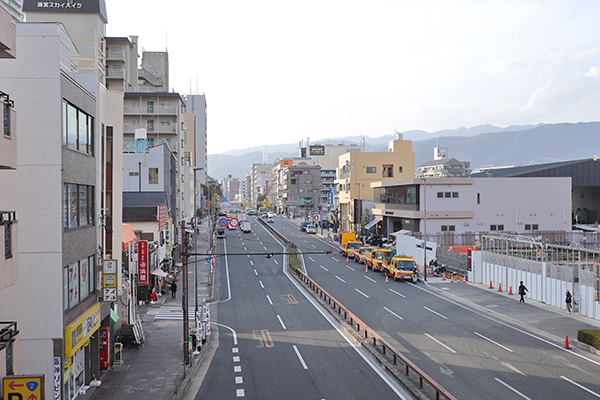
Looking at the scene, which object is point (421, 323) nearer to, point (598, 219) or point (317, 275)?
point (317, 275)

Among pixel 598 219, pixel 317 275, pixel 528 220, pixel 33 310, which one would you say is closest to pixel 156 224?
pixel 317 275

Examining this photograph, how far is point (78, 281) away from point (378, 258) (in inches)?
1383

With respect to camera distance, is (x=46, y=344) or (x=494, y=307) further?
(x=494, y=307)

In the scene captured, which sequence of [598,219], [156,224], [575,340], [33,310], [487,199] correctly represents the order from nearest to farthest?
[33,310]
[575,340]
[156,224]
[487,199]
[598,219]

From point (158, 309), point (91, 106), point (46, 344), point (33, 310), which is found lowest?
point (158, 309)

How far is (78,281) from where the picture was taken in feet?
53.9

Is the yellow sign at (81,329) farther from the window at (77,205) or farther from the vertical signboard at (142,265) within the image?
the vertical signboard at (142,265)

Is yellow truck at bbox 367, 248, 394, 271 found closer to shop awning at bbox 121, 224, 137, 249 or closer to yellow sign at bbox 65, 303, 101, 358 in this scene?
shop awning at bbox 121, 224, 137, 249

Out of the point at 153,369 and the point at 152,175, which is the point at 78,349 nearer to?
the point at 153,369

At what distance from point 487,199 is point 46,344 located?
5492cm

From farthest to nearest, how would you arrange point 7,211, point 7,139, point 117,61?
→ point 117,61
point 7,211
point 7,139

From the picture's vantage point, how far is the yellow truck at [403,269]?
41.1 m

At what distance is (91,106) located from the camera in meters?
17.8

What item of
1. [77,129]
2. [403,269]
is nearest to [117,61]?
[403,269]
